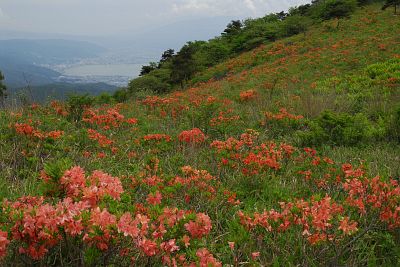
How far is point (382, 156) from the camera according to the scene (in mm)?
5730

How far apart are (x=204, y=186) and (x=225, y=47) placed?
32460mm

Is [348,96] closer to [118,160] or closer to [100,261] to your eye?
[118,160]

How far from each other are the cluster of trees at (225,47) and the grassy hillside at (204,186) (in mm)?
16891

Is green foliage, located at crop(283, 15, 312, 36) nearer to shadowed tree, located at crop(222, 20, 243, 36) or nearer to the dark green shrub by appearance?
shadowed tree, located at crop(222, 20, 243, 36)

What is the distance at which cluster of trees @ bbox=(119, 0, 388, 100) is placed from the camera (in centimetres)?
2838

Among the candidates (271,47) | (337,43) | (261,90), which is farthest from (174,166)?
(271,47)

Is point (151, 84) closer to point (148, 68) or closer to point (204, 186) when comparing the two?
point (148, 68)

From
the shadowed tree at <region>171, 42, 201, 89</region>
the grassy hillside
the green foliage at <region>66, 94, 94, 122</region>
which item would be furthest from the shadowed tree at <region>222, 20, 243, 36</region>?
the green foliage at <region>66, 94, 94, 122</region>

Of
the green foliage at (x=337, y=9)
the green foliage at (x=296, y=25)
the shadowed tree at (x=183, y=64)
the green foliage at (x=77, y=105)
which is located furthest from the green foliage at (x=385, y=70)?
the green foliage at (x=337, y=9)

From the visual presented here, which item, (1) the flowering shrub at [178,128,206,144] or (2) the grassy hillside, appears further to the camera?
(1) the flowering shrub at [178,128,206,144]

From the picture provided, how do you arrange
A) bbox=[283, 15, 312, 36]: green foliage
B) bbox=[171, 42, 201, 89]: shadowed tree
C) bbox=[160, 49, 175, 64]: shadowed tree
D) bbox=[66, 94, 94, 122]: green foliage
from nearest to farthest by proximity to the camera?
bbox=[66, 94, 94, 122]: green foliage, bbox=[171, 42, 201, 89]: shadowed tree, bbox=[283, 15, 312, 36]: green foliage, bbox=[160, 49, 175, 64]: shadowed tree

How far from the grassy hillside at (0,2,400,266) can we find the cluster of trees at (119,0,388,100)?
55.4 ft

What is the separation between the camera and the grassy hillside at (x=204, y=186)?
7.10 ft

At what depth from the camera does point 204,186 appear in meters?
3.94
